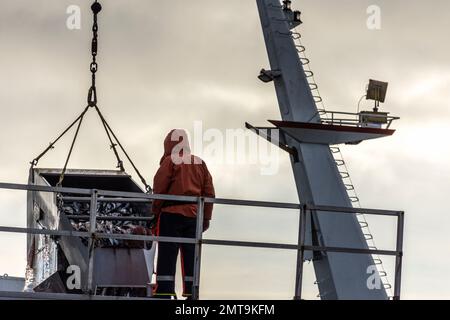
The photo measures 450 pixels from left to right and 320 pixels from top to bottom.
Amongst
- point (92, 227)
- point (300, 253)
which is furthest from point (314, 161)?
point (92, 227)

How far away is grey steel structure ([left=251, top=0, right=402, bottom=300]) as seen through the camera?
3200 centimetres

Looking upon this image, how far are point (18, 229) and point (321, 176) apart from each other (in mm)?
19937

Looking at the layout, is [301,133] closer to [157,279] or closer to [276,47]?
[276,47]

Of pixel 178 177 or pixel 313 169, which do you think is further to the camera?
pixel 313 169

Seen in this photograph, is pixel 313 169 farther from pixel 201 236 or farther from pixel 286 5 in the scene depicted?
pixel 201 236

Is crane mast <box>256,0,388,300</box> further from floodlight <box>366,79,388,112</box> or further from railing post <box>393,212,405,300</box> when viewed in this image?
railing post <box>393,212,405,300</box>

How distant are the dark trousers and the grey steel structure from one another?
1585cm

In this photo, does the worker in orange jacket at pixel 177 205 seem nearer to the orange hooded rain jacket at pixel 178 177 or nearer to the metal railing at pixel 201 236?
the orange hooded rain jacket at pixel 178 177

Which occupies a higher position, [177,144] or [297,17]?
[297,17]

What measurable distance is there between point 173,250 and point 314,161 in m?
17.9

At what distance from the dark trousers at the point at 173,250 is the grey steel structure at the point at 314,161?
52.0 feet

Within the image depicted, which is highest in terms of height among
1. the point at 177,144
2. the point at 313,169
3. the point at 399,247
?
the point at 313,169

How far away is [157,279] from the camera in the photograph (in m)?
15.5

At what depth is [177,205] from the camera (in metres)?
15.7
